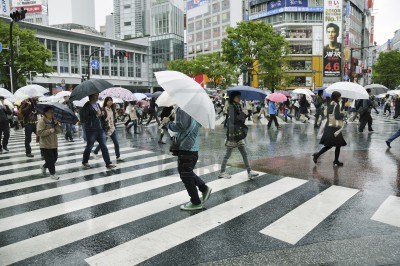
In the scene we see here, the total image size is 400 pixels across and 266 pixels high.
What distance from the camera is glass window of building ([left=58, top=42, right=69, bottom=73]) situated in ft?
179

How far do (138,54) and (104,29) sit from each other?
205 feet

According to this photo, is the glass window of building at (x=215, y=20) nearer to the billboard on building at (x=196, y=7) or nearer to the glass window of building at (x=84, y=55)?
the billboard on building at (x=196, y=7)

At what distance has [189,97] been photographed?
459 centimetres

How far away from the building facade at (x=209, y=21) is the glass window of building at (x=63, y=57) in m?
30.3

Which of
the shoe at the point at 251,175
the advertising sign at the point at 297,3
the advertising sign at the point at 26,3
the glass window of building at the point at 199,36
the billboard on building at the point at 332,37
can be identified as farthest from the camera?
the glass window of building at the point at 199,36

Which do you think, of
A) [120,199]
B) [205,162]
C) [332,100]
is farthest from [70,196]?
[332,100]

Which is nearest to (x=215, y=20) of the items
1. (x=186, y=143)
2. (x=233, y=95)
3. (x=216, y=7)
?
(x=216, y=7)

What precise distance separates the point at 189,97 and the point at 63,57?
55850 millimetres

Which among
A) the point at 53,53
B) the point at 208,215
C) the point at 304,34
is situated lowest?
the point at 208,215

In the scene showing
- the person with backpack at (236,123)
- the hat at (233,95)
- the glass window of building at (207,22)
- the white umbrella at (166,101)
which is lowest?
the person with backpack at (236,123)

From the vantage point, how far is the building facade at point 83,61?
2040 inches

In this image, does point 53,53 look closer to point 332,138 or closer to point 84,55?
point 84,55

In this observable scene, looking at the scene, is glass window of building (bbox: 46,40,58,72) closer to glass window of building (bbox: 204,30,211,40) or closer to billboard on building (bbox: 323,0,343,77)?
glass window of building (bbox: 204,30,211,40)

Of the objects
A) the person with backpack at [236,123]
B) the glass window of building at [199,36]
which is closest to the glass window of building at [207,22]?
the glass window of building at [199,36]
